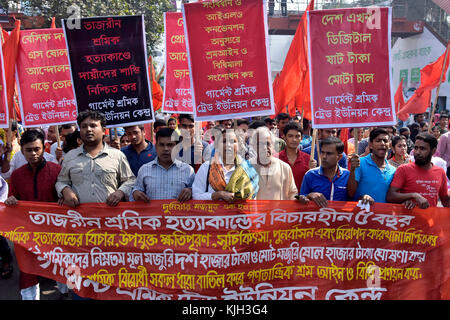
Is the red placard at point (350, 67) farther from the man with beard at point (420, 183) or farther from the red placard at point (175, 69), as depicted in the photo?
the red placard at point (175, 69)

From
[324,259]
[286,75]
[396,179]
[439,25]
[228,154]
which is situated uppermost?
[439,25]

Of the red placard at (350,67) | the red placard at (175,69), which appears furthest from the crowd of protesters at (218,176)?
the red placard at (175,69)

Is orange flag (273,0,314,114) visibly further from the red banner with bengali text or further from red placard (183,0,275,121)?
the red banner with bengali text

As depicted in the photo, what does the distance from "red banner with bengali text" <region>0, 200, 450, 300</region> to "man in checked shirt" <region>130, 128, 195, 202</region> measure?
10 centimetres

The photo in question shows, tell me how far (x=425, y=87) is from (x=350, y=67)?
17.0 feet

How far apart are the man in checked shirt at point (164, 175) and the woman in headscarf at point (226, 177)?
0.17 meters

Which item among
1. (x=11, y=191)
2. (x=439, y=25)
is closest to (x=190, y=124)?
(x=11, y=191)

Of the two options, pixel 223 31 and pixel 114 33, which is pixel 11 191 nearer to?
pixel 114 33

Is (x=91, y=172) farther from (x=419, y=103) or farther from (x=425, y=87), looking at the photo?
(x=419, y=103)

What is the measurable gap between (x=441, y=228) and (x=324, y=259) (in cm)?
102

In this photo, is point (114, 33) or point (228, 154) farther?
point (114, 33)
